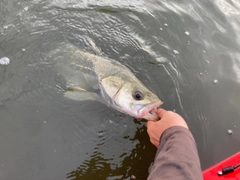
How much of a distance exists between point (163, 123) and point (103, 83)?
1100 millimetres

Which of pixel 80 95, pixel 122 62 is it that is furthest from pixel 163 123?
pixel 122 62

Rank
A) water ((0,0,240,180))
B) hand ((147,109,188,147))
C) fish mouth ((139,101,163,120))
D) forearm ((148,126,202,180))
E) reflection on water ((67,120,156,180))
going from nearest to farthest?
forearm ((148,126,202,180)), hand ((147,109,188,147)), fish mouth ((139,101,163,120)), reflection on water ((67,120,156,180)), water ((0,0,240,180))

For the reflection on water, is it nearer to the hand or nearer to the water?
the water

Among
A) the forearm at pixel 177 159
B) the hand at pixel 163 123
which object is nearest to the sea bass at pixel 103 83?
the hand at pixel 163 123

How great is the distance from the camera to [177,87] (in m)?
3.87

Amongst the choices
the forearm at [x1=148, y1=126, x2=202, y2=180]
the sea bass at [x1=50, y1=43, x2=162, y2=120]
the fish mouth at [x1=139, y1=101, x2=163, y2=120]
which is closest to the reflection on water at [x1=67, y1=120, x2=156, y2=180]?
the sea bass at [x1=50, y1=43, x2=162, y2=120]

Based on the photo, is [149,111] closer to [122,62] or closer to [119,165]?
[119,165]

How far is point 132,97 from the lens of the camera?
9.53ft

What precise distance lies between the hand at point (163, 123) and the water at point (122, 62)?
65cm

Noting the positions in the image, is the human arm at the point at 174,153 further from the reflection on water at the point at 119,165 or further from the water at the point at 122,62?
the water at the point at 122,62

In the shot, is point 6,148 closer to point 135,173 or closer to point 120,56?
point 135,173

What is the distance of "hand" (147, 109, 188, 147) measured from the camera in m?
2.40

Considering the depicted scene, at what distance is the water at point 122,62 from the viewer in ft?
9.99

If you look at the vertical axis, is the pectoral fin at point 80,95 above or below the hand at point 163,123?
below
